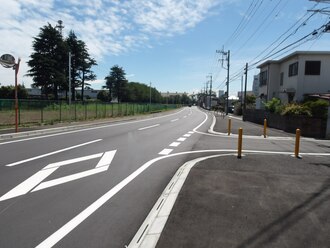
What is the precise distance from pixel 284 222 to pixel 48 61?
2492 inches

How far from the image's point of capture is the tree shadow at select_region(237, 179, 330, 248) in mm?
3964

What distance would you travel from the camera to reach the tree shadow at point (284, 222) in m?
3.96

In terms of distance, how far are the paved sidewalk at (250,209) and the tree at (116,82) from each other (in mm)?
100809

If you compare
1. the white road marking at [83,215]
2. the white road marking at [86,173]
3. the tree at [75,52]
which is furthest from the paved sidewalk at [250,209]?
the tree at [75,52]

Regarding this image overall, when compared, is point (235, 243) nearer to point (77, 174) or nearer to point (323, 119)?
point (77, 174)

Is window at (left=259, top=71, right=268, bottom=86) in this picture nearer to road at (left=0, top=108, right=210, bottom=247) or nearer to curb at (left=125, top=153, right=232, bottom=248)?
road at (left=0, top=108, right=210, bottom=247)

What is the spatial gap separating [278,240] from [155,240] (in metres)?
1.58

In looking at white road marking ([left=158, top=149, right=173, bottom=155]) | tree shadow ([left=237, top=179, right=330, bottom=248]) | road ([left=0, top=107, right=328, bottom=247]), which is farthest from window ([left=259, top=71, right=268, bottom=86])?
tree shadow ([left=237, top=179, right=330, bottom=248])

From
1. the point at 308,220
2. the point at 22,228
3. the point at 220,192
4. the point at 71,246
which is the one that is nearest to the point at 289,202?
the point at 308,220

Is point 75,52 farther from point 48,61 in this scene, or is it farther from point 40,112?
point 40,112

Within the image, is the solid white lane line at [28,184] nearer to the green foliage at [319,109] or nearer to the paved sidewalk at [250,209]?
the paved sidewalk at [250,209]

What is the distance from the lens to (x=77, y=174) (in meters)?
7.61

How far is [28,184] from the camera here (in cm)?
660

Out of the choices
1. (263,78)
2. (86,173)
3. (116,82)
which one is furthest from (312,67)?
(116,82)
